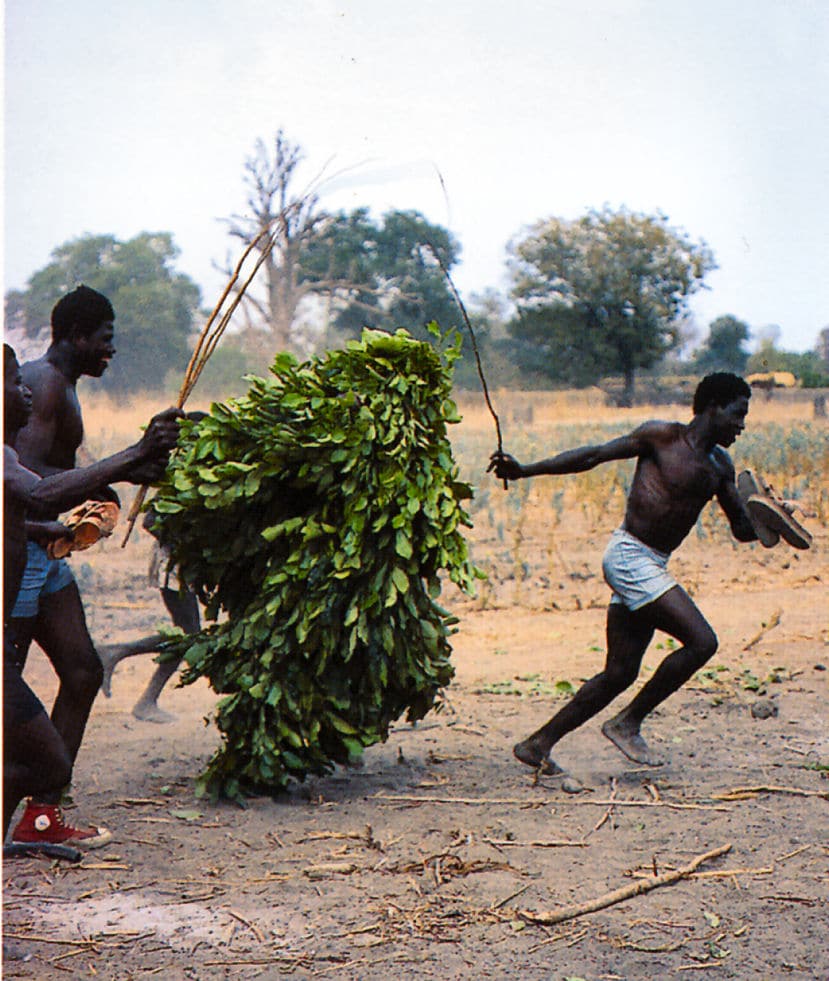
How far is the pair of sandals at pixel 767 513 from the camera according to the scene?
16.8 feet

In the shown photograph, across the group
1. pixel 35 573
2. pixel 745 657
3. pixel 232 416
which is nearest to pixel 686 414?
pixel 745 657

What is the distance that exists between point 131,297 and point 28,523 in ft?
29.3

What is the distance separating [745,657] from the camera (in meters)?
7.34

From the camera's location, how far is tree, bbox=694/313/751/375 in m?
10.4

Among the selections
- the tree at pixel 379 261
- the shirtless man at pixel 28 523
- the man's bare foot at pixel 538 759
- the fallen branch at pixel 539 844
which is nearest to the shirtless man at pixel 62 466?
the shirtless man at pixel 28 523

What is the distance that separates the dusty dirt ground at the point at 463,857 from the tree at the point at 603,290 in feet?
14.2

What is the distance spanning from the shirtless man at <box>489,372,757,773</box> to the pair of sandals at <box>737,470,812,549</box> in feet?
0.54

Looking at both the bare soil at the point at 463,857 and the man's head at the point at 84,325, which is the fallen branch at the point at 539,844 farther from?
the man's head at the point at 84,325

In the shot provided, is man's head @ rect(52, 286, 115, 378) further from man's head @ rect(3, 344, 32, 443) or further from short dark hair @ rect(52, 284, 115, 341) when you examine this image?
man's head @ rect(3, 344, 32, 443)

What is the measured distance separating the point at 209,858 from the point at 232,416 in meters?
1.56

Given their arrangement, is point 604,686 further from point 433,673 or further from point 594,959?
point 594,959

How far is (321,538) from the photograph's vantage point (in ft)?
14.7

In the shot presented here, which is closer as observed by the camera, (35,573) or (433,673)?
(35,573)

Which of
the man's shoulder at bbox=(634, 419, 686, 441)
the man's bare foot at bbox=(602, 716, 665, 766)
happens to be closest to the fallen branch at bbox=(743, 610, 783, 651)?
the man's bare foot at bbox=(602, 716, 665, 766)
